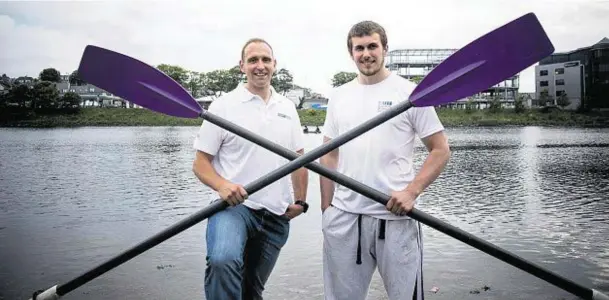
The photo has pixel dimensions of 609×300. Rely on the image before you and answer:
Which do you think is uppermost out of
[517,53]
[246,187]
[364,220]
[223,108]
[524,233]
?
[517,53]

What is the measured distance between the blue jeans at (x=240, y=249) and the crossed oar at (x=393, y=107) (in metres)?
0.14

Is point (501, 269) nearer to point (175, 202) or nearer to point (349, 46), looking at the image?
point (349, 46)

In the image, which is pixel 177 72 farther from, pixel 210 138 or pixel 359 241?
pixel 359 241

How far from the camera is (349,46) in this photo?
3541 millimetres

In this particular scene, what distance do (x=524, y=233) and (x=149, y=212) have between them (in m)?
7.44

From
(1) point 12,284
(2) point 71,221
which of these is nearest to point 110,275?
(1) point 12,284

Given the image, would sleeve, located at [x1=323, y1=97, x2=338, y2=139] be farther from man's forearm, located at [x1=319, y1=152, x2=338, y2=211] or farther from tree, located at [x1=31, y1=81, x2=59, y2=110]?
tree, located at [x1=31, y1=81, x2=59, y2=110]

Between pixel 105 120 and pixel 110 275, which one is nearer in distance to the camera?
pixel 110 275

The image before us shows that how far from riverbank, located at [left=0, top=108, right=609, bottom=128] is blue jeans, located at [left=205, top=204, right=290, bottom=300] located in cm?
6248

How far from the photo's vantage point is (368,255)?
11.2 feet

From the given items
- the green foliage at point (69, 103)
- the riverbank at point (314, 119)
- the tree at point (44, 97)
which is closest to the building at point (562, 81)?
the riverbank at point (314, 119)

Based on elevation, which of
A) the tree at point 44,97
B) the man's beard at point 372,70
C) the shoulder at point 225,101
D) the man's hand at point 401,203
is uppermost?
the tree at point 44,97

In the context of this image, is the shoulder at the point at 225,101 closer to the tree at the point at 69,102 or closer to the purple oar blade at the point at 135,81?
the purple oar blade at the point at 135,81

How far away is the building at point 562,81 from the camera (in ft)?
287
